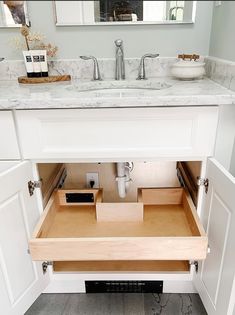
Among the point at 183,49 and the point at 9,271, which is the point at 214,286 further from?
the point at 183,49

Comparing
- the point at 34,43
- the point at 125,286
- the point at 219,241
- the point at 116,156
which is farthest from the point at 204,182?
the point at 34,43

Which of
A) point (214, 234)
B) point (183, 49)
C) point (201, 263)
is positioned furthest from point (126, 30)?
point (201, 263)

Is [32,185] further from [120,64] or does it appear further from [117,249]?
[120,64]

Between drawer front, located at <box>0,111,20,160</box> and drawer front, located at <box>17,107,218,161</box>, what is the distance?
28 millimetres

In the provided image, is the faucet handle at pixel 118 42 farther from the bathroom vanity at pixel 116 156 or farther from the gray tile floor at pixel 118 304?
the gray tile floor at pixel 118 304

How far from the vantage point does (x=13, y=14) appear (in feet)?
3.84

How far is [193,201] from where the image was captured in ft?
3.53

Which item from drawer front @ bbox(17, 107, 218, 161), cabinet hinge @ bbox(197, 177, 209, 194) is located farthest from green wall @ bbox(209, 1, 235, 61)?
cabinet hinge @ bbox(197, 177, 209, 194)

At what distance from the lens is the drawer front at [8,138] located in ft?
2.65

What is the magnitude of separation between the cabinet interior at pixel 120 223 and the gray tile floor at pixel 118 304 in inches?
6.3

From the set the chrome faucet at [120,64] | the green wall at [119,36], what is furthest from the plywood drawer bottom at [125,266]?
the green wall at [119,36]

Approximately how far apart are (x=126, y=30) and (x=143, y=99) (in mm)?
644

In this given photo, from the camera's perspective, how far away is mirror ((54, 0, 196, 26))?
1.14m

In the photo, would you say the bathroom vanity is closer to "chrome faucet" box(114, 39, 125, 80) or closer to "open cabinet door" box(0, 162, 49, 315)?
"open cabinet door" box(0, 162, 49, 315)
